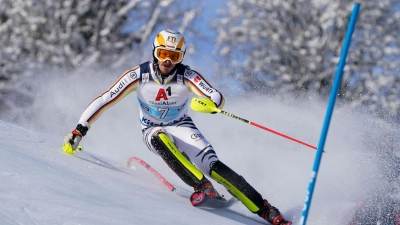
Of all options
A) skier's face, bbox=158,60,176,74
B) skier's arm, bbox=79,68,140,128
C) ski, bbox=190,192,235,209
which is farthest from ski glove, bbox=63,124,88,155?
ski, bbox=190,192,235,209

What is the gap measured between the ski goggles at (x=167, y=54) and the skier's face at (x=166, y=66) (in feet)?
0.10

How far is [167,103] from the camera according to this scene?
5.65 meters

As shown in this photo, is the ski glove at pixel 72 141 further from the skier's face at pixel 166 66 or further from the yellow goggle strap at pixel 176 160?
the skier's face at pixel 166 66

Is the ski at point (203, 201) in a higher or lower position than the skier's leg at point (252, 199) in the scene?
lower

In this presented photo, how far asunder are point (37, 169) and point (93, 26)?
17.5m

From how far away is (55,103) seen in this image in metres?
12.4

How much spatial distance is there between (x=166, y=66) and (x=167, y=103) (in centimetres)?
37

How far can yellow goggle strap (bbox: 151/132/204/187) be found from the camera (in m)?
4.99

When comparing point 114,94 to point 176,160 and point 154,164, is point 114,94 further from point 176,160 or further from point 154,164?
point 154,164

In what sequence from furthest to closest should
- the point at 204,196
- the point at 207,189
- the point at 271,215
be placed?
the point at 207,189 → the point at 271,215 → the point at 204,196

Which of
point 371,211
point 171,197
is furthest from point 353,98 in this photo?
point 171,197

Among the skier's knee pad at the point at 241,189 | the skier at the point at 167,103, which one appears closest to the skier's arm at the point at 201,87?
the skier at the point at 167,103

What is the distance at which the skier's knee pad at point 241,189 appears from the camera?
4832mm

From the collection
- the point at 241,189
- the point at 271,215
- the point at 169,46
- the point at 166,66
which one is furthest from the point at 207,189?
the point at 169,46
